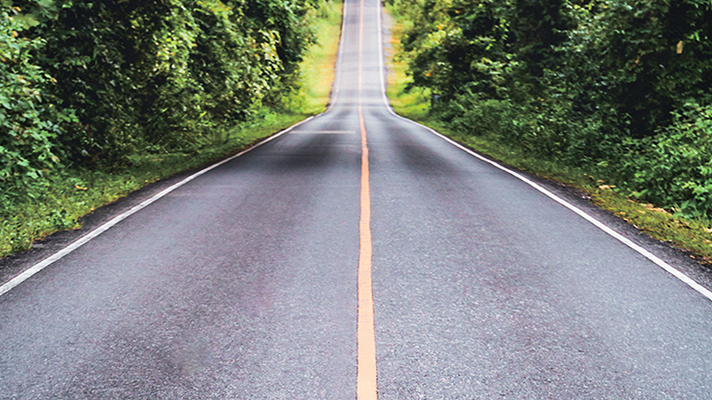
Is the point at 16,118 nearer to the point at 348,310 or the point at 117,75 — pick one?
the point at 117,75

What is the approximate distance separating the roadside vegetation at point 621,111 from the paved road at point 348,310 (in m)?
2.04

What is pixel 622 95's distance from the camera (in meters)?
13.5

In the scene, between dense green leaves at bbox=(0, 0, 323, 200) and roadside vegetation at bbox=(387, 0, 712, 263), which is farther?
roadside vegetation at bbox=(387, 0, 712, 263)

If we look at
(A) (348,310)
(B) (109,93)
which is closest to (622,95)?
(A) (348,310)

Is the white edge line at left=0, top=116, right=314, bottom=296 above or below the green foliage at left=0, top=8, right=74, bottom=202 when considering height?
below

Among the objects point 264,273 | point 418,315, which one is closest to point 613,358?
point 418,315

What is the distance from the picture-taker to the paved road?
12.5ft

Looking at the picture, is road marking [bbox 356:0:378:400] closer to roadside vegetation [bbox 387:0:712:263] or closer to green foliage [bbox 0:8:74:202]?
roadside vegetation [bbox 387:0:712:263]

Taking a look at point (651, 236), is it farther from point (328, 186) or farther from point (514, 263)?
point (328, 186)

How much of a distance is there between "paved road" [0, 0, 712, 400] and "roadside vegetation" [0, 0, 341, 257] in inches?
78.0

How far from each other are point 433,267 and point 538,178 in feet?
23.9

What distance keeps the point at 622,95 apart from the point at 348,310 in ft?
37.2

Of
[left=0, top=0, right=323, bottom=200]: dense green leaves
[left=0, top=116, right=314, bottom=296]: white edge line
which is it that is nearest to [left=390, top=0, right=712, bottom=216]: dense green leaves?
[left=0, top=0, right=323, bottom=200]: dense green leaves

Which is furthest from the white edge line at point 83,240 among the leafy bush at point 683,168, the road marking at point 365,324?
the leafy bush at point 683,168
